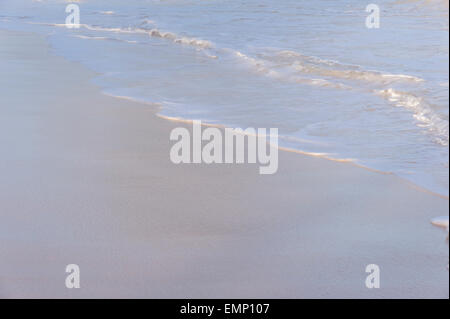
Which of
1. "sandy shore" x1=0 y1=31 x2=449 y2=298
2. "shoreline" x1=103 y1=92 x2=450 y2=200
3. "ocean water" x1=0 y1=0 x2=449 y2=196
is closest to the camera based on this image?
"sandy shore" x1=0 y1=31 x2=449 y2=298

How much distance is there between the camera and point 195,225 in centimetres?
355

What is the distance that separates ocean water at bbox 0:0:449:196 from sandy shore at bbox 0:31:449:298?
603mm

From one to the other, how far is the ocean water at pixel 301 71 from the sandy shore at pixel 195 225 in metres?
0.60

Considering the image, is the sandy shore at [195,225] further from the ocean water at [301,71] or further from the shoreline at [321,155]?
the ocean water at [301,71]

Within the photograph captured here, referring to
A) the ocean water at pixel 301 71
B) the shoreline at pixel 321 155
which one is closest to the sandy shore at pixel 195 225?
the shoreline at pixel 321 155

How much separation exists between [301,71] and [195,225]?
4.67 meters

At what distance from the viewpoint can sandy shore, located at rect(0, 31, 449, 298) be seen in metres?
2.95

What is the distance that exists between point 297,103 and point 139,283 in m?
3.75

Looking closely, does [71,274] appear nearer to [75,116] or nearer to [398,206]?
[398,206]

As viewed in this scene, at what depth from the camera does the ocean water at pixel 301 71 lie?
5.14m

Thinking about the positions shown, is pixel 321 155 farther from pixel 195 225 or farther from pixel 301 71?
pixel 301 71

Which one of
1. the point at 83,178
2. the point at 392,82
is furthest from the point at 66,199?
the point at 392,82

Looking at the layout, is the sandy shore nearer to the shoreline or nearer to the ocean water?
the shoreline

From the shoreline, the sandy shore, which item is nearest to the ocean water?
the shoreline
